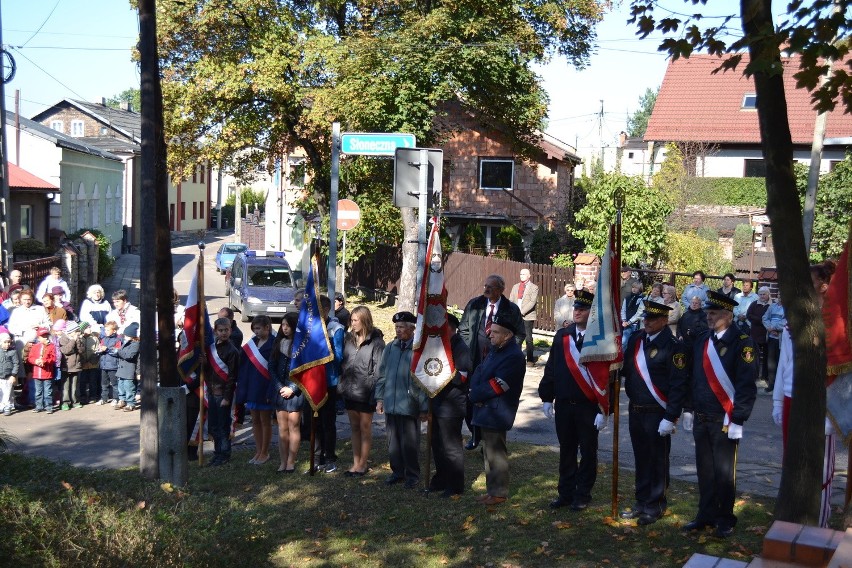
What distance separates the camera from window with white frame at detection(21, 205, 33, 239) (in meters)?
30.5

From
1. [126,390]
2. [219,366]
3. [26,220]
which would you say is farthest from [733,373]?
[26,220]

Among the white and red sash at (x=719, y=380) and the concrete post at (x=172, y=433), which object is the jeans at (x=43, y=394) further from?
the white and red sash at (x=719, y=380)

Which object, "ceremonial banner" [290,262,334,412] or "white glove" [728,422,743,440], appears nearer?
"white glove" [728,422,743,440]

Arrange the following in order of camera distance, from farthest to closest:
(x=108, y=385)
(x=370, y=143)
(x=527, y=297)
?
(x=527, y=297) → (x=108, y=385) → (x=370, y=143)

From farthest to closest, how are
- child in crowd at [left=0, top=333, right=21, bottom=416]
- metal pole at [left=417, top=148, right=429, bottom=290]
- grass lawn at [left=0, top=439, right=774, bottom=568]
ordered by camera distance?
child in crowd at [left=0, top=333, right=21, bottom=416]
metal pole at [left=417, top=148, right=429, bottom=290]
grass lawn at [left=0, top=439, right=774, bottom=568]

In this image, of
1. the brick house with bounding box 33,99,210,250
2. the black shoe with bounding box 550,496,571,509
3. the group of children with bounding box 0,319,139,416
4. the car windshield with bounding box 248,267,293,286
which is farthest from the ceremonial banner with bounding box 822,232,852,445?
the brick house with bounding box 33,99,210,250

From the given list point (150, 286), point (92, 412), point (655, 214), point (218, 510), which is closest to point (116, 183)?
point (655, 214)

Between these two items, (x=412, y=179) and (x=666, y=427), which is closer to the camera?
(x=666, y=427)

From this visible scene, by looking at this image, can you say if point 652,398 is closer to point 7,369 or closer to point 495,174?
point 7,369

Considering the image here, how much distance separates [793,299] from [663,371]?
5.80ft

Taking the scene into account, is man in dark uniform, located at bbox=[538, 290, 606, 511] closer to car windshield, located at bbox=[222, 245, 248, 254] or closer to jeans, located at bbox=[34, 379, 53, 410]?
jeans, located at bbox=[34, 379, 53, 410]

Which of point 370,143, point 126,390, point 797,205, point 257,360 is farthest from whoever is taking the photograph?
point 126,390

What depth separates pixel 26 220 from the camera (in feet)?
101

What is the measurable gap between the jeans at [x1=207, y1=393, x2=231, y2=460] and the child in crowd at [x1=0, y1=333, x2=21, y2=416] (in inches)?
163
